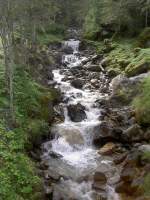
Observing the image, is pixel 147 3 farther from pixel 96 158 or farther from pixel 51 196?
pixel 51 196

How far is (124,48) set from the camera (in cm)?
3494

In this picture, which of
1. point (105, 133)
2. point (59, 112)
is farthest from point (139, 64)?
point (105, 133)

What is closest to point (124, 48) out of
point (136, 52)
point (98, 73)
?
point (136, 52)

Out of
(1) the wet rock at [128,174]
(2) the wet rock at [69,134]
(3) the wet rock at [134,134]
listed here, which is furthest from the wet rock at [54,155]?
(1) the wet rock at [128,174]

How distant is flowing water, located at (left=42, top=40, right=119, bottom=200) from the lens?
1522 cm

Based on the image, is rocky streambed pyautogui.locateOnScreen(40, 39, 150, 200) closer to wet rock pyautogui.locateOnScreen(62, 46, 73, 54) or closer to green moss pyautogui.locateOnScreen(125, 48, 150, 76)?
green moss pyautogui.locateOnScreen(125, 48, 150, 76)

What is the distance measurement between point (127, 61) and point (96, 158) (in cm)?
1353

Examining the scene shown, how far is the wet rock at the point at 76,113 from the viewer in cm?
2256

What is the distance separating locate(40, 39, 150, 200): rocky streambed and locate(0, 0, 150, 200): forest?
0.04 meters

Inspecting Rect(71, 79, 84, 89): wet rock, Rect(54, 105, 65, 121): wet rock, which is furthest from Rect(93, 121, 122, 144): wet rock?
Rect(71, 79, 84, 89): wet rock

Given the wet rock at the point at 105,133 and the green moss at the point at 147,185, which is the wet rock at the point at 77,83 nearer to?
the wet rock at the point at 105,133

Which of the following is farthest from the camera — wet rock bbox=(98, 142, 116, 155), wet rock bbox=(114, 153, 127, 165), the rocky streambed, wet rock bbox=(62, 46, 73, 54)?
wet rock bbox=(62, 46, 73, 54)

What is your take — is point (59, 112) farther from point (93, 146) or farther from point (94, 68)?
point (94, 68)

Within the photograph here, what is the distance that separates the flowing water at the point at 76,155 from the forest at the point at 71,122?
4cm
